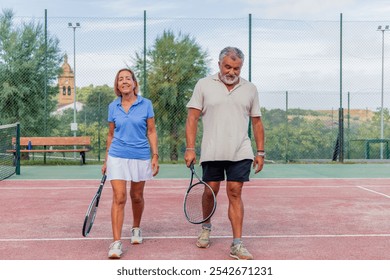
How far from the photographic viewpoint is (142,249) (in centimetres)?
529

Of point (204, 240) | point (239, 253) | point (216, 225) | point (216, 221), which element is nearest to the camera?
point (239, 253)

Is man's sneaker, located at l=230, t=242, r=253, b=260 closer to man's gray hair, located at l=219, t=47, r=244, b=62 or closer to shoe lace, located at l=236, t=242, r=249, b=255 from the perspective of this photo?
shoe lace, located at l=236, t=242, r=249, b=255

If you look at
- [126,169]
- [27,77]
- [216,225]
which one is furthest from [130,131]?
[27,77]

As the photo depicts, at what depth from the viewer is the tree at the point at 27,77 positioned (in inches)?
778

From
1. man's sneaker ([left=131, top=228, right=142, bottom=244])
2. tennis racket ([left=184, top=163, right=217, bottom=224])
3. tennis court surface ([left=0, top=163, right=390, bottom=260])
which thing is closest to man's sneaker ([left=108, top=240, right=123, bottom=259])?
tennis court surface ([left=0, top=163, right=390, bottom=260])

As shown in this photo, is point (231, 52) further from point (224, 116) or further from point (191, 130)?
point (191, 130)

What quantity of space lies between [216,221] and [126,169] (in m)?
2.09

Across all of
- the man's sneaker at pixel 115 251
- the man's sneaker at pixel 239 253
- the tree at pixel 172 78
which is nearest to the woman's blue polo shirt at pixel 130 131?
the man's sneaker at pixel 115 251

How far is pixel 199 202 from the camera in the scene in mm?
5523

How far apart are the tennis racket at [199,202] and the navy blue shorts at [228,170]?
0.34ft

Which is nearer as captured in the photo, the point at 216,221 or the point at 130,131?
the point at 130,131

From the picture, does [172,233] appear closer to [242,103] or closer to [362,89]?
[242,103]

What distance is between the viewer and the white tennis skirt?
5094 millimetres

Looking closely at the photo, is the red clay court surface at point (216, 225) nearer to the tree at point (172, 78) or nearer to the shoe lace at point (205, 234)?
the shoe lace at point (205, 234)
